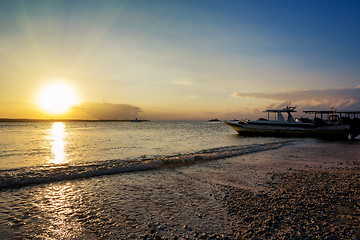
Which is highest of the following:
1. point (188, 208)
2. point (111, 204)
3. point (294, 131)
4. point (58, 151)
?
point (294, 131)

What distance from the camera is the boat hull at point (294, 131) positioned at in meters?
40.0

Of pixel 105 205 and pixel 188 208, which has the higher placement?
pixel 188 208

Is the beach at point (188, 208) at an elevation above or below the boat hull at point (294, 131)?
below

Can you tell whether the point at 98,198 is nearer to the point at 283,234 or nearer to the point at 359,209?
the point at 283,234

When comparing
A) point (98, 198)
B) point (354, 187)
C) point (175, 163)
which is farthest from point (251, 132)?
point (98, 198)

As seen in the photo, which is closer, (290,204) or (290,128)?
(290,204)

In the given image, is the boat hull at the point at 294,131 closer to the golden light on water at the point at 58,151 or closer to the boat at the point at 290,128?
the boat at the point at 290,128

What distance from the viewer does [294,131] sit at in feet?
138

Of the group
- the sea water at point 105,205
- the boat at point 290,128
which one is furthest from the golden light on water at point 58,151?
the boat at point 290,128

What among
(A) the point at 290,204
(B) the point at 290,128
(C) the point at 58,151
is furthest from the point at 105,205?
(B) the point at 290,128

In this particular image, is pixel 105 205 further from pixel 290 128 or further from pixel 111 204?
pixel 290 128

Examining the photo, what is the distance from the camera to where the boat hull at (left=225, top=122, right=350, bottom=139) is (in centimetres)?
4003

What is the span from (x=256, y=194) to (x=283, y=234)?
3.01 meters

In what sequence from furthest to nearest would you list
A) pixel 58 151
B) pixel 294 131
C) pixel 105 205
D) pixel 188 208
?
pixel 294 131, pixel 58 151, pixel 105 205, pixel 188 208
